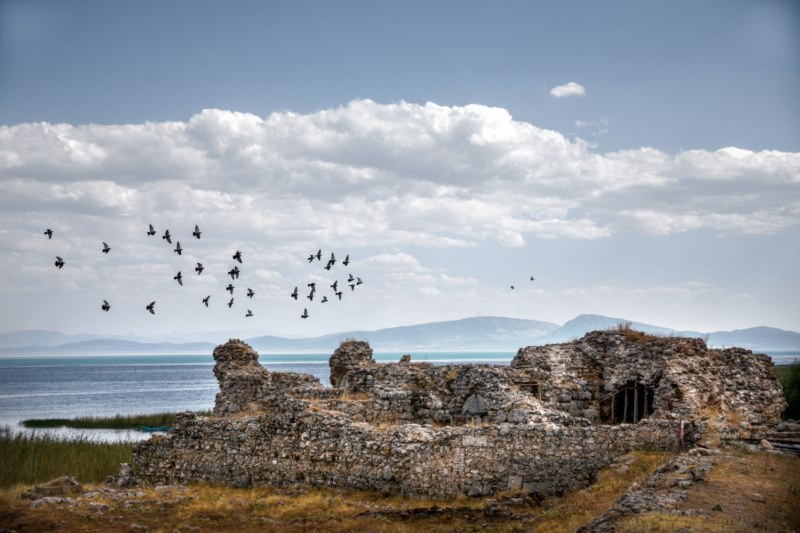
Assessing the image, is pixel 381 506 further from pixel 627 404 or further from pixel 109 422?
pixel 109 422

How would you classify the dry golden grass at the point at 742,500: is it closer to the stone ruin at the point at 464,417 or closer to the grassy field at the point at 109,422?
the stone ruin at the point at 464,417

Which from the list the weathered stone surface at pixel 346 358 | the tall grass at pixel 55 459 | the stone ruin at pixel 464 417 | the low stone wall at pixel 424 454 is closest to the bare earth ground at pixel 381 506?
the low stone wall at pixel 424 454

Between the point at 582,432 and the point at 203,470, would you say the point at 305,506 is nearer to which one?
the point at 203,470

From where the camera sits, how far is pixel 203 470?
75.4 ft

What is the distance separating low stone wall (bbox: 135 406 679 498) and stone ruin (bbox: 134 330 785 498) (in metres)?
0.04

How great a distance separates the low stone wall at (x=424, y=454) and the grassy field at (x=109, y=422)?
38.6 m

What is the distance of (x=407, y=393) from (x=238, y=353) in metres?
8.69

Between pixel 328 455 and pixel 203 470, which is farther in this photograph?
pixel 203 470

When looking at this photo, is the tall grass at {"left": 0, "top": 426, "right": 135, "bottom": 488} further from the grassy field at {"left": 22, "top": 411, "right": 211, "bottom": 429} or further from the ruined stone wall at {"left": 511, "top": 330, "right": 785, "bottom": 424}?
the ruined stone wall at {"left": 511, "top": 330, "right": 785, "bottom": 424}

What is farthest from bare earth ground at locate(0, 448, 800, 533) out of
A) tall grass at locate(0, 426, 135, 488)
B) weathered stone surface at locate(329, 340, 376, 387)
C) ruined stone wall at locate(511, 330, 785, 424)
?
tall grass at locate(0, 426, 135, 488)

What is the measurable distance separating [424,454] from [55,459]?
2374 centimetres

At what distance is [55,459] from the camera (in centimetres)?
3503

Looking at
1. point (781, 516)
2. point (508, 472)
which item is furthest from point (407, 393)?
point (781, 516)

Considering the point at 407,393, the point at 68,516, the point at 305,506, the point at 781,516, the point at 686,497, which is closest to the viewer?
the point at 781,516
